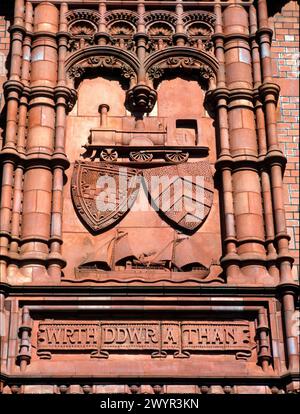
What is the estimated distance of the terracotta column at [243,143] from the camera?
52.8ft

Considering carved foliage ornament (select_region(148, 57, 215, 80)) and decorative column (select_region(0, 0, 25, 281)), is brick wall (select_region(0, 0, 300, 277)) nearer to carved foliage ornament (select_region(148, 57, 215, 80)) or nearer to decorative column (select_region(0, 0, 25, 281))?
decorative column (select_region(0, 0, 25, 281))

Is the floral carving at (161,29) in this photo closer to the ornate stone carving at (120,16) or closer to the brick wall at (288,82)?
the ornate stone carving at (120,16)

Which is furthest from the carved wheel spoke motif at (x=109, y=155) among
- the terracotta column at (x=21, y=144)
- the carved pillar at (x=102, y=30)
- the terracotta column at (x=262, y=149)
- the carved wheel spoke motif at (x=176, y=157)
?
the terracotta column at (x=262, y=149)

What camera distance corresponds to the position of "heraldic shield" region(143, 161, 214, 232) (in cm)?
1662

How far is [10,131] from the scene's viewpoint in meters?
16.9

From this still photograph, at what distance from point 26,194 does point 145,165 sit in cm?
205

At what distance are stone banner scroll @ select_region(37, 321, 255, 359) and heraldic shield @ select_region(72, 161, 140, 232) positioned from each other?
1933 millimetres

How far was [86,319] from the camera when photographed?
50.2 ft

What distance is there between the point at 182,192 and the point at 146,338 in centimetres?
278

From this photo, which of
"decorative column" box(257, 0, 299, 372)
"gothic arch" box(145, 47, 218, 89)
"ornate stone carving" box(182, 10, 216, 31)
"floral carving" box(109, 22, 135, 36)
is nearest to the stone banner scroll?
"decorative column" box(257, 0, 299, 372)

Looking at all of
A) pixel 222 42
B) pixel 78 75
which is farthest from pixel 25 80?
pixel 222 42
